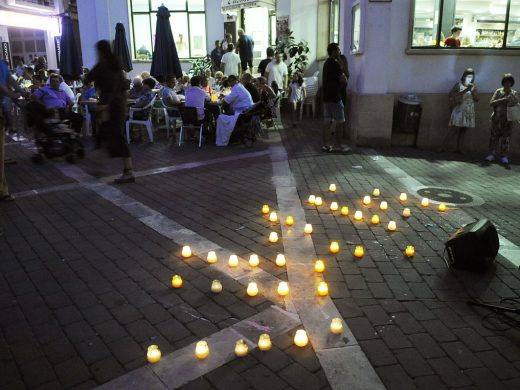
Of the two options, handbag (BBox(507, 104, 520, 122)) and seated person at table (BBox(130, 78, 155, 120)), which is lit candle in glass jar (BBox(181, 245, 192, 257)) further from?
handbag (BBox(507, 104, 520, 122))

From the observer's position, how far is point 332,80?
31.4 ft

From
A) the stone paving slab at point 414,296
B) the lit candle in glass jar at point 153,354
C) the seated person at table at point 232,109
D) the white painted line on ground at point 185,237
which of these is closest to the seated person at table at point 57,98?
the white painted line on ground at point 185,237

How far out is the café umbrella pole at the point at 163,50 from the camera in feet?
43.0

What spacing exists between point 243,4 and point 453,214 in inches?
541

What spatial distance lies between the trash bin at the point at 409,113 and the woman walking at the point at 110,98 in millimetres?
6253

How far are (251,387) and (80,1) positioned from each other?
1882cm

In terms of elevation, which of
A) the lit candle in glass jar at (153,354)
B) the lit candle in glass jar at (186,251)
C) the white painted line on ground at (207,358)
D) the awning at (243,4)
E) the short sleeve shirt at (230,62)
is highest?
the awning at (243,4)

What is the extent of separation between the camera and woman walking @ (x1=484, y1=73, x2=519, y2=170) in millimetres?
9156

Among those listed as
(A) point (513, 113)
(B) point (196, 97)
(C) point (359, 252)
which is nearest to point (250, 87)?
(B) point (196, 97)

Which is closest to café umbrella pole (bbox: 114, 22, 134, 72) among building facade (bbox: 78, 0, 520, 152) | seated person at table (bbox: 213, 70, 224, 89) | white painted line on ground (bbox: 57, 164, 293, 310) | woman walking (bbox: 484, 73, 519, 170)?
seated person at table (bbox: 213, 70, 224, 89)

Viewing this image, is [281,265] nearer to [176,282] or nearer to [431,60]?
[176,282]

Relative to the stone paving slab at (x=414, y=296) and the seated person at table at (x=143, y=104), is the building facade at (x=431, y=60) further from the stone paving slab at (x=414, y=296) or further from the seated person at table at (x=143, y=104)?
the seated person at table at (x=143, y=104)

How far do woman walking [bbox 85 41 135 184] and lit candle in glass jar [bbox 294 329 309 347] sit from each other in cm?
487

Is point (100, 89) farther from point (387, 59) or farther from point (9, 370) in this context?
point (387, 59)
